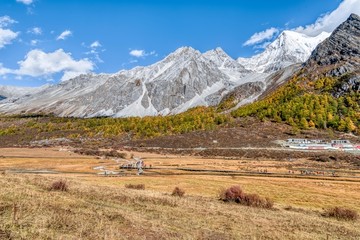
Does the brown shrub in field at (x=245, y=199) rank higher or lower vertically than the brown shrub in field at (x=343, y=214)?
higher

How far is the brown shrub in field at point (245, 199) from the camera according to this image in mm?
32031

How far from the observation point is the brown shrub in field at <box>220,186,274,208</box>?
105 ft

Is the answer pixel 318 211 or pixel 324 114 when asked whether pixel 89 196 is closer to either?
pixel 318 211

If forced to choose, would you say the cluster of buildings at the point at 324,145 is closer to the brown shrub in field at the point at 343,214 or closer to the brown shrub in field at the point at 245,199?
the brown shrub in field at the point at 245,199

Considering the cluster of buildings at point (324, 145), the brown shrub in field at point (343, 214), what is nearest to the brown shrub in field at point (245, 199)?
the brown shrub in field at point (343, 214)

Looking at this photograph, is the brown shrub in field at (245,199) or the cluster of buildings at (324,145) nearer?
the brown shrub in field at (245,199)

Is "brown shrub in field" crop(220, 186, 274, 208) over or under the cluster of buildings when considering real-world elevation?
under

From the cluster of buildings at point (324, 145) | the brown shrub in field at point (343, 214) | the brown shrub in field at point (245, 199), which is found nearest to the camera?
the brown shrub in field at point (343, 214)

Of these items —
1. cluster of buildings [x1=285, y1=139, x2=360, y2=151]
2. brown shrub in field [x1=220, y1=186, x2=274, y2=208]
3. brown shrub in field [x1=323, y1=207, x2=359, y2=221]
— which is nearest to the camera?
brown shrub in field [x1=323, y1=207, x2=359, y2=221]

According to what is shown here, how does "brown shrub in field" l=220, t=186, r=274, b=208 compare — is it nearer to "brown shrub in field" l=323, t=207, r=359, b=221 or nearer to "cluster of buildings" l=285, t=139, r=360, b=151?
"brown shrub in field" l=323, t=207, r=359, b=221

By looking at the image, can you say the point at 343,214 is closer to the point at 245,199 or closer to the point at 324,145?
the point at 245,199

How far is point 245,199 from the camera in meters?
33.4

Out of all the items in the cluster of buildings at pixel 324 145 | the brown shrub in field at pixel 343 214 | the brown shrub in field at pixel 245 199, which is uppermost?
the cluster of buildings at pixel 324 145

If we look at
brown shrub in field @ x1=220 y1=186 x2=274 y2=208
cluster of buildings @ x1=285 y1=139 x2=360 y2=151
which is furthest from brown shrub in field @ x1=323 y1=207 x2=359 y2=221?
cluster of buildings @ x1=285 y1=139 x2=360 y2=151
